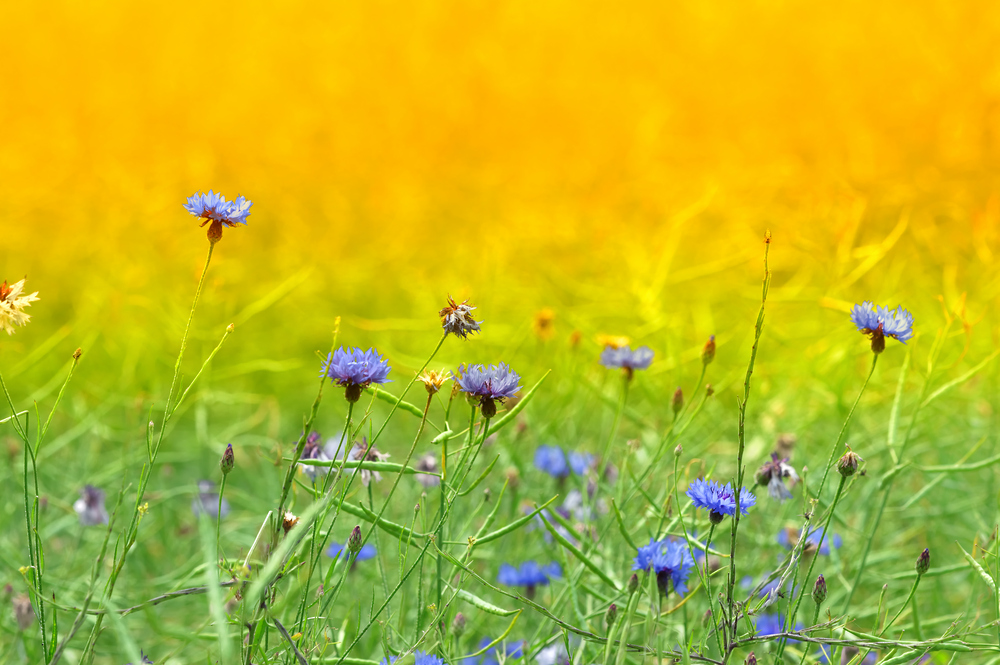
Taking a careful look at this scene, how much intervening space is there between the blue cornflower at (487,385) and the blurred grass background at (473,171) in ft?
3.08

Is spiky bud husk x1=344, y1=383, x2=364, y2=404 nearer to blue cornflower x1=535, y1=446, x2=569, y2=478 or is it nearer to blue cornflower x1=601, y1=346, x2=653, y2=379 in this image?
blue cornflower x1=601, y1=346, x2=653, y2=379

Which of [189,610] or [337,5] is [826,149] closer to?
[337,5]

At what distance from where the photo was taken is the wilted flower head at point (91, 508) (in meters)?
0.95

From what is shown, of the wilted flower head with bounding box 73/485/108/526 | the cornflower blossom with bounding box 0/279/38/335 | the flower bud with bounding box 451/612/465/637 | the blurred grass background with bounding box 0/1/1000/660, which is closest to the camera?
the cornflower blossom with bounding box 0/279/38/335

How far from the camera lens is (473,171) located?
7.61 feet

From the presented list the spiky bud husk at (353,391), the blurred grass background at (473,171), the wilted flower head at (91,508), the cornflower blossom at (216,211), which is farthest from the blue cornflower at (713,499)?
the blurred grass background at (473,171)

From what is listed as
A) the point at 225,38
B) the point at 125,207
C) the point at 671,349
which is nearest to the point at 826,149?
the point at 671,349

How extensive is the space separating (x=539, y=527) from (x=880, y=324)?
425mm

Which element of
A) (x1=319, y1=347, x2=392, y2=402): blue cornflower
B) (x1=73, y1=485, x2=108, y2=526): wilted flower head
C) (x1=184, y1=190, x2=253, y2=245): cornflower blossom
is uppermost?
(x1=73, y1=485, x2=108, y2=526): wilted flower head

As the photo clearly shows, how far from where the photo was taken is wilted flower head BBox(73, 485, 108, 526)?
0.95 meters

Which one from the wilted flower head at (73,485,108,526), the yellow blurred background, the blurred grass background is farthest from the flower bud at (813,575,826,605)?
the yellow blurred background

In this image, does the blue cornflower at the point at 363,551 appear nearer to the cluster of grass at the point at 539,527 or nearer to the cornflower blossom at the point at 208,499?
the cluster of grass at the point at 539,527

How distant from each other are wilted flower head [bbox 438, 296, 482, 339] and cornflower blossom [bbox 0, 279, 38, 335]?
25 cm

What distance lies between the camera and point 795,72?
83.2 inches
